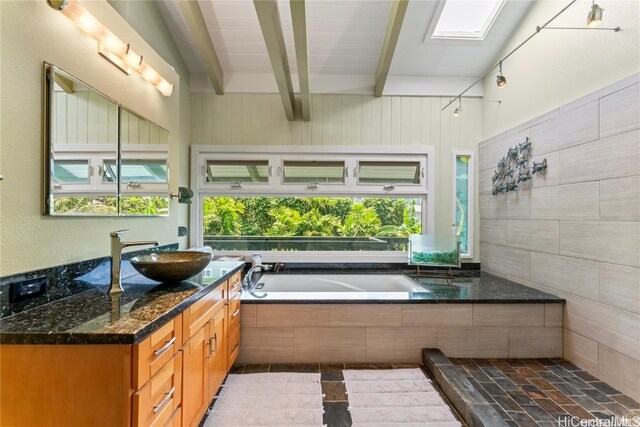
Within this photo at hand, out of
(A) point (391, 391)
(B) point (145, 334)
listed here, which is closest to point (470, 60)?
(A) point (391, 391)

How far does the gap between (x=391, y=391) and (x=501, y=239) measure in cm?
200

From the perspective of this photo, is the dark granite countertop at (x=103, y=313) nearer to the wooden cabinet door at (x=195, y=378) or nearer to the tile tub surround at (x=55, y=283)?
the tile tub surround at (x=55, y=283)

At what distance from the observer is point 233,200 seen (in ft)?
11.7

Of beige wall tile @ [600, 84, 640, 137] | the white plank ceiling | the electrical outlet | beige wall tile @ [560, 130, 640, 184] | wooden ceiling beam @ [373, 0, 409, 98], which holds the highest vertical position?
the white plank ceiling

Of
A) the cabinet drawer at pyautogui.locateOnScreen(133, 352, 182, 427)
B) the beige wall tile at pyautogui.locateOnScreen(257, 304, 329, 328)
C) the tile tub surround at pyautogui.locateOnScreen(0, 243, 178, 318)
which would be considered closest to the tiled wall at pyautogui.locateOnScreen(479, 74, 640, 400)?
the beige wall tile at pyautogui.locateOnScreen(257, 304, 329, 328)

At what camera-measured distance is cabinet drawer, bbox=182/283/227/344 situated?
144cm

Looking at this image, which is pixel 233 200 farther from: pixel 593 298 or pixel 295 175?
pixel 593 298

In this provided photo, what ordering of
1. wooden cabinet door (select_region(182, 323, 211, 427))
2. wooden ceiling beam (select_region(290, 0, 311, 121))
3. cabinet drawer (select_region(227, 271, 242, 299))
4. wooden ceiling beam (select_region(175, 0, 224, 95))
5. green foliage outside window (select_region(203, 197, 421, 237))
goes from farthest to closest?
green foliage outside window (select_region(203, 197, 421, 237))
wooden ceiling beam (select_region(175, 0, 224, 95))
cabinet drawer (select_region(227, 271, 242, 299))
wooden ceiling beam (select_region(290, 0, 311, 121))
wooden cabinet door (select_region(182, 323, 211, 427))

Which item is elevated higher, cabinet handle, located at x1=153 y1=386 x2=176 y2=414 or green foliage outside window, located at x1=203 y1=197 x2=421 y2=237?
green foliage outside window, located at x1=203 y1=197 x2=421 y2=237

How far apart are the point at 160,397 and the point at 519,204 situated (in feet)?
10.2

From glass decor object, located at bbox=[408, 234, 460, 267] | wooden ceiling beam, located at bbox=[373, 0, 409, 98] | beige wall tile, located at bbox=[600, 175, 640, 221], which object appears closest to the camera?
beige wall tile, located at bbox=[600, 175, 640, 221]

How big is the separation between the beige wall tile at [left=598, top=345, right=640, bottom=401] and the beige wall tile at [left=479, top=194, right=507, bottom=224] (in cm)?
141

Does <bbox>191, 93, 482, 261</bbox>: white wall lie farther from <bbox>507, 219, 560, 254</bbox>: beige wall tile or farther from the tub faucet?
the tub faucet

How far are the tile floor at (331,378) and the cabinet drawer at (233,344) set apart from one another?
0.57 feet
